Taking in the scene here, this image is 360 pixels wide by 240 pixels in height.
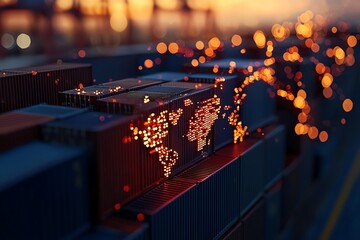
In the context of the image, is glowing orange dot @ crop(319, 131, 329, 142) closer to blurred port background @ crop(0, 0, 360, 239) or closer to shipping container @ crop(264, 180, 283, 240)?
blurred port background @ crop(0, 0, 360, 239)

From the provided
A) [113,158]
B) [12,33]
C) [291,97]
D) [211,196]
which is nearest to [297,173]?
[291,97]

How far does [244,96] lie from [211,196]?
17.7ft

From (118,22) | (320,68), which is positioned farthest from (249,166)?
(118,22)

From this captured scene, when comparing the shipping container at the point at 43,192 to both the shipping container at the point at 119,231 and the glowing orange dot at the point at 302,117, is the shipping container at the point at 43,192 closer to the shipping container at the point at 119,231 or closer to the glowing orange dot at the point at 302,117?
the shipping container at the point at 119,231

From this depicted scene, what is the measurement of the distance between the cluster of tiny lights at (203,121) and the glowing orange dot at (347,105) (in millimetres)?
30780

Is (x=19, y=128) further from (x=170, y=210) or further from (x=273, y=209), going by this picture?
(x=273, y=209)

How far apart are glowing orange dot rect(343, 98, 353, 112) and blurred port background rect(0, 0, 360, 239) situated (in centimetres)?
20

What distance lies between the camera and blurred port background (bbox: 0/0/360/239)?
9.35 m

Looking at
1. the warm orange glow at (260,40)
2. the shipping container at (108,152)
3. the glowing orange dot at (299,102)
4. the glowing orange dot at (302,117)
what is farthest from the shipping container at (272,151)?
the warm orange glow at (260,40)

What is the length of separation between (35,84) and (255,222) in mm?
8789

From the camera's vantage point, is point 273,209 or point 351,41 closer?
point 273,209

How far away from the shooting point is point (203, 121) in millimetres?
12992

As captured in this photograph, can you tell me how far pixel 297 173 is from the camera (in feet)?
75.4

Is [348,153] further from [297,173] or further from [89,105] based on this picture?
[89,105]
